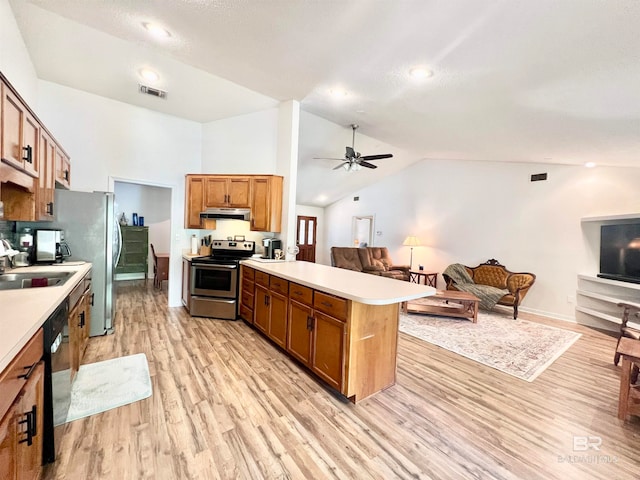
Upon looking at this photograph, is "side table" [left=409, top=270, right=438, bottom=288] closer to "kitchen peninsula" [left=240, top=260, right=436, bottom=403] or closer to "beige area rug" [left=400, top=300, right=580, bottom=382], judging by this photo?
"beige area rug" [left=400, top=300, right=580, bottom=382]

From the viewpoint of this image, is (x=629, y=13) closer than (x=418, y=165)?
Yes

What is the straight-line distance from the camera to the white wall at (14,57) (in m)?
2.12

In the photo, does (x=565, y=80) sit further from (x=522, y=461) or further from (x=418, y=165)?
(x=418, y=165)

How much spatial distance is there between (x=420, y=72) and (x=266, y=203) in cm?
249

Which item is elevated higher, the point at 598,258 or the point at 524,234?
the point at 524,234

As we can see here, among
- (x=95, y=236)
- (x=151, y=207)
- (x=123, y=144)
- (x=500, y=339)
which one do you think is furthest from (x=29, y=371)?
(x=151, y=207)

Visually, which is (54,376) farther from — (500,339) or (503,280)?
(503,280)

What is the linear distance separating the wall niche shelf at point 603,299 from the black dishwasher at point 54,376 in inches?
239

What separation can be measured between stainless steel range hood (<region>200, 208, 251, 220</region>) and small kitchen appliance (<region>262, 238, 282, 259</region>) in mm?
486

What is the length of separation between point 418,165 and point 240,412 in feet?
22.3

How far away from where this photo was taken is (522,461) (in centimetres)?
165

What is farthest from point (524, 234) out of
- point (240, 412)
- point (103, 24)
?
point (103, 24)

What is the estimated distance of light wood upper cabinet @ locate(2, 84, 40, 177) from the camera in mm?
1611

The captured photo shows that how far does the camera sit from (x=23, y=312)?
1.32 m
